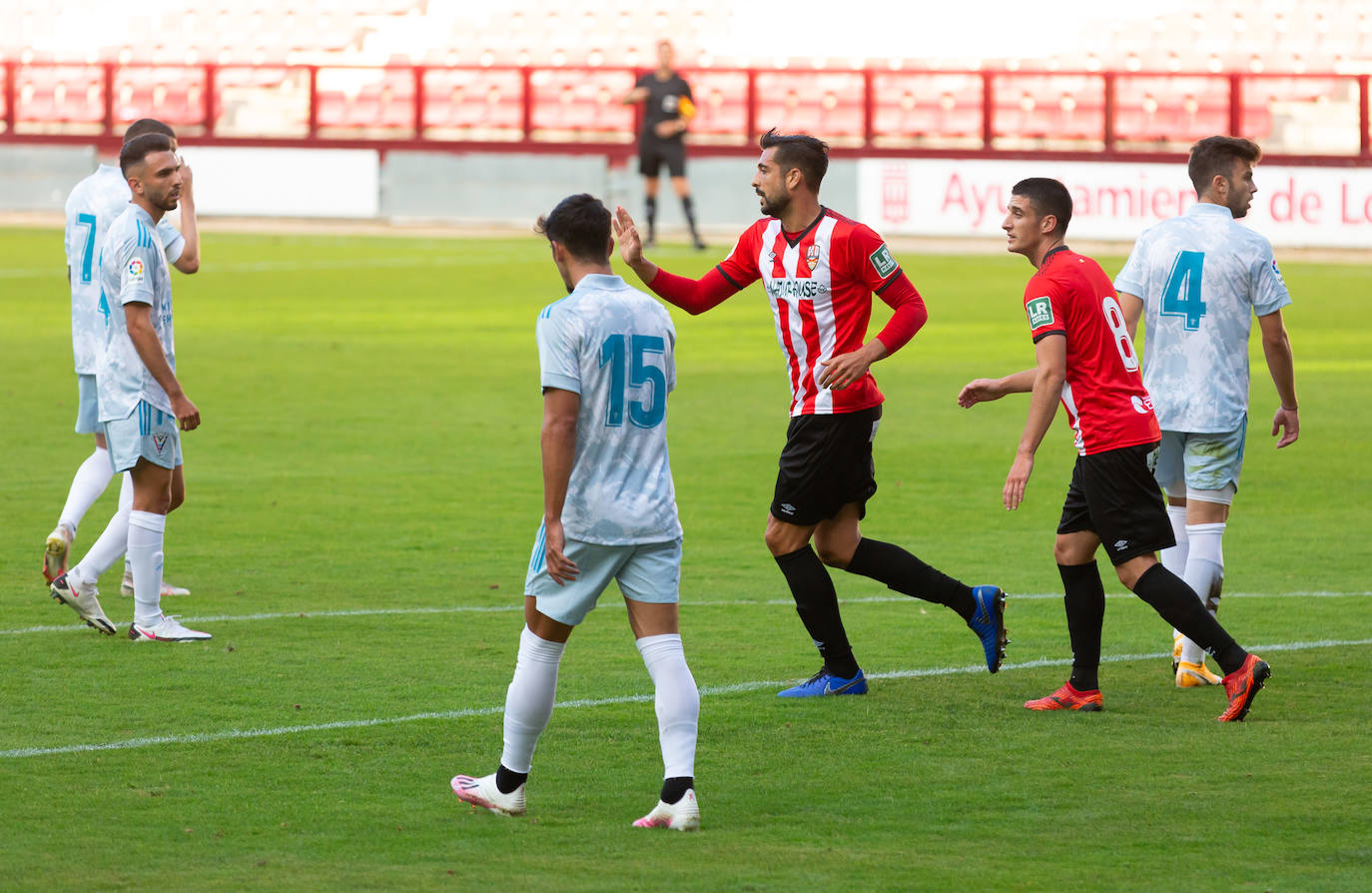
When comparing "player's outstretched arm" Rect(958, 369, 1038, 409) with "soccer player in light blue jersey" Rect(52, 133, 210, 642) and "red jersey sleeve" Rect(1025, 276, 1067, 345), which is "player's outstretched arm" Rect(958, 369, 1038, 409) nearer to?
"red jersey sleeve" Rect(1025, 276, 1067, 345)

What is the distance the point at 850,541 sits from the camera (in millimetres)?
6945

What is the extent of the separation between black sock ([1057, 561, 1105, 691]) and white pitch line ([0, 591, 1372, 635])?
1.98 m

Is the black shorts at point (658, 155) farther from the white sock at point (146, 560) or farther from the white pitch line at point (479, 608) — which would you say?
the white sock at point (146, 560)

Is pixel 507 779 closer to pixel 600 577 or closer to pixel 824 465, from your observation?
pixel 600 577

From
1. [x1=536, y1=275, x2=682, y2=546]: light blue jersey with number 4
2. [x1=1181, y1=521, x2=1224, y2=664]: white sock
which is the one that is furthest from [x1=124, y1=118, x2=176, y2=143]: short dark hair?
[x1=1181, y1=521, x2=1224, y2=664]: white sock

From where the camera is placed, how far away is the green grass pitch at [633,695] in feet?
16.5

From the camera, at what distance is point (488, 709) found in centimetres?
662

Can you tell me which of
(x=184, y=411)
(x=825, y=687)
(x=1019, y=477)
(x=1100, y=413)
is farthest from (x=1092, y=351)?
(x=184, y=411)

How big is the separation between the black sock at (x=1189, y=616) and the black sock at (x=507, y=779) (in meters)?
2.15

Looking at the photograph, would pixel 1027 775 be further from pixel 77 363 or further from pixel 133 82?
pixel 133 82

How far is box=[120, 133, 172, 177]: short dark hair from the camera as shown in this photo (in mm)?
Result: 7590

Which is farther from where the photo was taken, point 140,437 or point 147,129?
point 147,129

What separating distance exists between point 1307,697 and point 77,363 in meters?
5.28

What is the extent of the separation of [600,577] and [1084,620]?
2.06 meters
